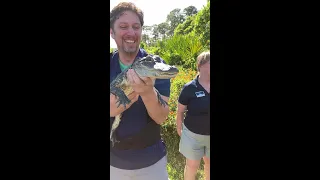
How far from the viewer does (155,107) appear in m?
2.28

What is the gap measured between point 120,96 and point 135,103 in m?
0.12

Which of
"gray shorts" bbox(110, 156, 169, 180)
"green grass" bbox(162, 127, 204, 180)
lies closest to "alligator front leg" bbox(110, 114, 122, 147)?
"gray shorts" bbox(110, 156, 169, 180)

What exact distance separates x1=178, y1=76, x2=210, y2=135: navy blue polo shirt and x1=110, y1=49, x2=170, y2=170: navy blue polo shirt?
0.49ft

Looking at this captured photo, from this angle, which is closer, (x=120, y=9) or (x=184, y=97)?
(x=120, y=9)

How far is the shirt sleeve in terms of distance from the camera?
7.66 ft

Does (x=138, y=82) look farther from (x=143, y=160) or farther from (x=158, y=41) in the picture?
(x=143, y=160)

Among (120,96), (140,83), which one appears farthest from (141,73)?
(120,96)

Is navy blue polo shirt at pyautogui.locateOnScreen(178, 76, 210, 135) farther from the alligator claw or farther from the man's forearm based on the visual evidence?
the alligator claw

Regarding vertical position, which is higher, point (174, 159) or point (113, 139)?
point (113, 139)

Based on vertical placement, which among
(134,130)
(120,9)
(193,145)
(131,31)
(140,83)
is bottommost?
(193,145)

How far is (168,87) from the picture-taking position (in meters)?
2.27

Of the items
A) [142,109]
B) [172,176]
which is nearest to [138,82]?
[142,109]

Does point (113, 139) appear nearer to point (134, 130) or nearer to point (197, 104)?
point (134, 130)

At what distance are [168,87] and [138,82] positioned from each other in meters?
0.21
